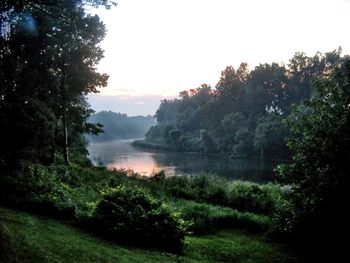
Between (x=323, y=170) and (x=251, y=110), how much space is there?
98.2 metres

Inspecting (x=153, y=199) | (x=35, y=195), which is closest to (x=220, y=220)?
(x=153, y=199)

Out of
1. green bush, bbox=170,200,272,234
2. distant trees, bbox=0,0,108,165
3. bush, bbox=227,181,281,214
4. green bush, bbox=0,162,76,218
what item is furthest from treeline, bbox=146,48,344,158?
green bush, bbox=0,162,76,218

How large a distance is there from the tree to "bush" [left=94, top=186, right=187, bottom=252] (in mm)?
3954

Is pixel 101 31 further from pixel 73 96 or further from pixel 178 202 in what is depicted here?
pixel 178 202

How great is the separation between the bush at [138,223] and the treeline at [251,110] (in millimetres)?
73604

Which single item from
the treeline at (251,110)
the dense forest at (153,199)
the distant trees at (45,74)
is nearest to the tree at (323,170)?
the dense forest at (153,199)

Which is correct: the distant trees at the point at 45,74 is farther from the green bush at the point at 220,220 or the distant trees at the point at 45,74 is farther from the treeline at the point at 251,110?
Answer: the treeline at the point at 251,110

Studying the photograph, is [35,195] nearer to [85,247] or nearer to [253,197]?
[85,247]

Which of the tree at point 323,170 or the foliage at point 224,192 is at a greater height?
the tree at point 323,170

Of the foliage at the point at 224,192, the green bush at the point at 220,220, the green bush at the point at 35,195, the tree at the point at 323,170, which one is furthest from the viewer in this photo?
the foliage at the point at 224,192

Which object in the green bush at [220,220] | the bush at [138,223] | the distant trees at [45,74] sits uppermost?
the distant trees at [45,74]

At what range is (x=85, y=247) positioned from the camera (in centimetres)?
923

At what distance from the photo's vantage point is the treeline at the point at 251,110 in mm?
88625

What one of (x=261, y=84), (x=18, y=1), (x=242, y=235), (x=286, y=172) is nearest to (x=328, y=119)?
(x=286, y=172)
